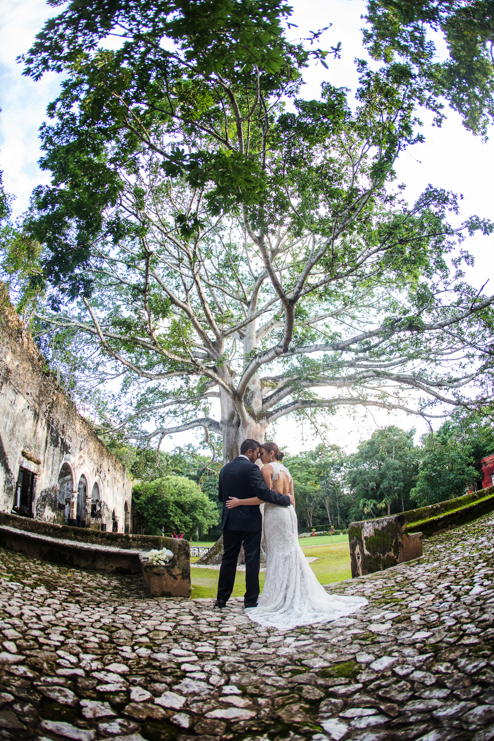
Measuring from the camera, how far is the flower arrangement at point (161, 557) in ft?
18.2

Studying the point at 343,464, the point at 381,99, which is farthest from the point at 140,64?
the point at 343,464

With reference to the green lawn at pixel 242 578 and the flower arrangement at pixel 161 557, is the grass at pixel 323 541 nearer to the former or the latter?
the green lawn at pixel 242 578

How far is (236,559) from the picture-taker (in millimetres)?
4941

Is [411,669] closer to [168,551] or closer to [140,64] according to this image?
[168,551]

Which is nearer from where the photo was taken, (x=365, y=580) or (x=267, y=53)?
(x=267, y=53)

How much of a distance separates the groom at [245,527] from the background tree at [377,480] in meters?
33.6

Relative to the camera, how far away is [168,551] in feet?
18.7

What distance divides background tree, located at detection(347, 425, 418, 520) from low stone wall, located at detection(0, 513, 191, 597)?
103ft

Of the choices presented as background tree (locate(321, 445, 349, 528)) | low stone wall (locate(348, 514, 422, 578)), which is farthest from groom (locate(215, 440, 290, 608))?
background tree (locate(321, 445, 349, 528))

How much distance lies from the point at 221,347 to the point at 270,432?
17.1ft

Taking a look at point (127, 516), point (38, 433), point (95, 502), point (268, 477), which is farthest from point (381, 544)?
point (127, 516)

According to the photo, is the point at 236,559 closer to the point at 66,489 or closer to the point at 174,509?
the point at 66,489

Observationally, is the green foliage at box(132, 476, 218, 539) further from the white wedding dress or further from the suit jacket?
the white wedding dress

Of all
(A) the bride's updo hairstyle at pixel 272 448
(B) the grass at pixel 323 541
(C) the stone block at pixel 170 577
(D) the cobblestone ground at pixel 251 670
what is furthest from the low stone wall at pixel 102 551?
(B) the grass at pixel 323 541
